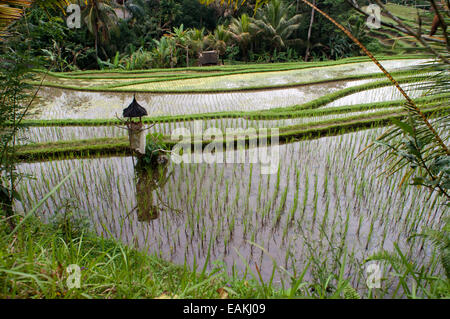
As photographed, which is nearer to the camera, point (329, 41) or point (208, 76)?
point (208, 76)

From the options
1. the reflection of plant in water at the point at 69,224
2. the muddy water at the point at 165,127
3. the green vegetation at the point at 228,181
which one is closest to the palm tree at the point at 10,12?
the green vegetation at the point at 228,181

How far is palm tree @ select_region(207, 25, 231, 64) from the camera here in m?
11.8

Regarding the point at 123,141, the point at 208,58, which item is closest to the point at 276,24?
the point at 208,58

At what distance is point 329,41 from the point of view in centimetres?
1324

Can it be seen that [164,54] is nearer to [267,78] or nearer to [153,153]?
[267,78]

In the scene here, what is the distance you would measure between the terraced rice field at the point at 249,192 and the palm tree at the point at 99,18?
594cm

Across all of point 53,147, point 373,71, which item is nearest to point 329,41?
point 373,71

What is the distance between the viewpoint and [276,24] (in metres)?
12.5

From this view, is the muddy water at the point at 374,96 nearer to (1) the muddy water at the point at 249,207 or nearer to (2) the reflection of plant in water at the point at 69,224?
(1) the muddy water at the point at 249,207

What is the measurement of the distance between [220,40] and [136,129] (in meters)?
9.44

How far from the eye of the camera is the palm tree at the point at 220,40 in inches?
465

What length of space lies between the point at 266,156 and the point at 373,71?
553 cm

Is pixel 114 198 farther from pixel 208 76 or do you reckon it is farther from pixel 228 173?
pixel 208 76
